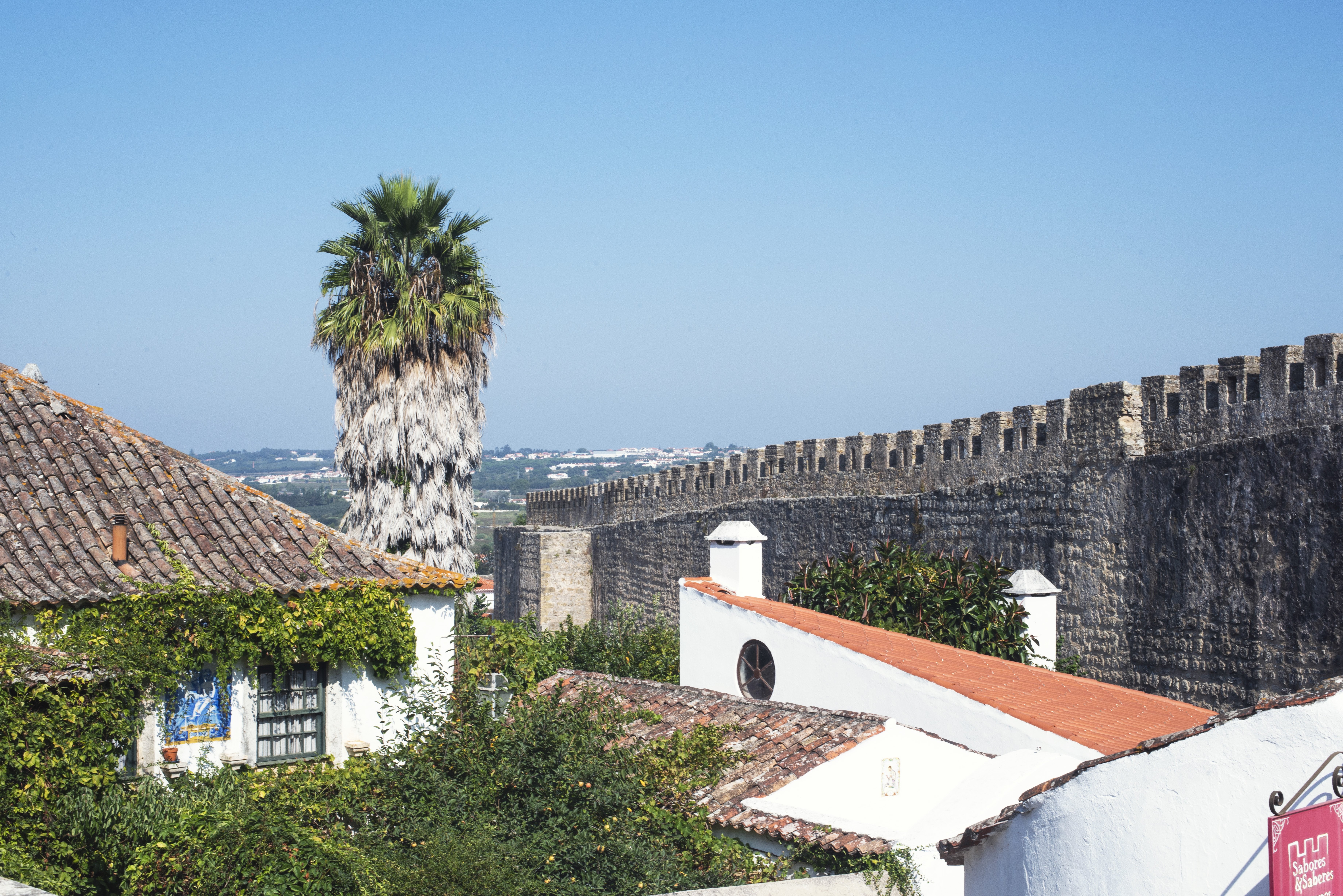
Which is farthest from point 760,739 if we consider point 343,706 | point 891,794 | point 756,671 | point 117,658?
point 117,658

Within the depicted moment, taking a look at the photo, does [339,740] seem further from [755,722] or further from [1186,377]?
[1186,377]

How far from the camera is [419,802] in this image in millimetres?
8539

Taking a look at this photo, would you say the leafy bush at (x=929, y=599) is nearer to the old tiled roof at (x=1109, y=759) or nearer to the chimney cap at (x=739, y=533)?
the chimney cap at (x=739, y=533)

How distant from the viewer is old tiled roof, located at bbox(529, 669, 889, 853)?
8148 millimetres

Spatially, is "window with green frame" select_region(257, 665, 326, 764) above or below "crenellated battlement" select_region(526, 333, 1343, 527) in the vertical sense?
below

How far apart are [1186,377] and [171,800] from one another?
1011 cm

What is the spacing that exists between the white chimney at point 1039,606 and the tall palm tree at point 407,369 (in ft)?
25.7

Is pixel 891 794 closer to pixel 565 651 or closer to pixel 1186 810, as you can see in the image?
pixel 1186 810

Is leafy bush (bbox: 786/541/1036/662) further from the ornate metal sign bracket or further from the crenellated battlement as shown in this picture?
the ornate metal sign bracket

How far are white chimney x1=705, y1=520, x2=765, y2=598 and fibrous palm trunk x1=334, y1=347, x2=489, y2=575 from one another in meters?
3.90

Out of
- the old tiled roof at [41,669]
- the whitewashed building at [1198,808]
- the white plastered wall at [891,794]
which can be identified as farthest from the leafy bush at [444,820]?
the whitewashed building at [1198,808]

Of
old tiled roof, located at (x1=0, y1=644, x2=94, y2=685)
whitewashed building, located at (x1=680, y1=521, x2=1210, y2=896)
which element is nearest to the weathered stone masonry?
whitewashed building, located at (x1=680, y1=521, x2=1210, y2=896)

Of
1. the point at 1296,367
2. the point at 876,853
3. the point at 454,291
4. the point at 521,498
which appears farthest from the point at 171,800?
the point at 521,498

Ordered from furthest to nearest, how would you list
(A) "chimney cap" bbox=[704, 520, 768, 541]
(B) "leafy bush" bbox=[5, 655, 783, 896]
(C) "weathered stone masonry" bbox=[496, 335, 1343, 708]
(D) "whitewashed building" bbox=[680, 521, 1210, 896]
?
(A) "chimney cap" bbox=[704, 520, 768, 541] < (C) "weathered stone masonry" bbox=[496, 335, 1343, 708] < (D) "whitewashed building" bbox=[680, 521, 1210, 896] < (B) "leafy bush" bbox=[5, 655, 783, 896]
